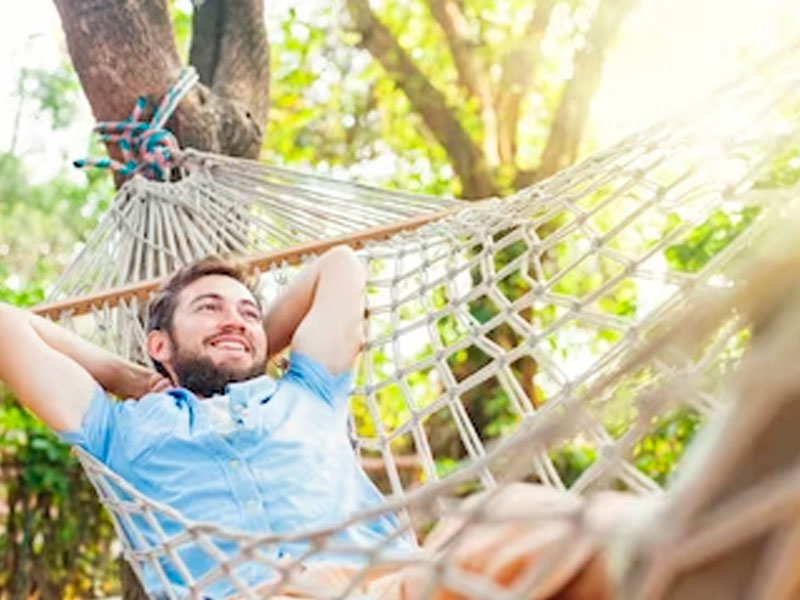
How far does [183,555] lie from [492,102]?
355cm

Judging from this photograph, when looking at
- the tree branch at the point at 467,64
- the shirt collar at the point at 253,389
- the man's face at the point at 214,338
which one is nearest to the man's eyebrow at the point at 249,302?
the man's face at the point at 214,338

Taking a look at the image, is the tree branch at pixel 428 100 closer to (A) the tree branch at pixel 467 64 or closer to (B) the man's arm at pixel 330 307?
(A) the tree branch at pixel 467 64

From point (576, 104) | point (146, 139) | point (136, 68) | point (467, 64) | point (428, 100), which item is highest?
point (467, 64)

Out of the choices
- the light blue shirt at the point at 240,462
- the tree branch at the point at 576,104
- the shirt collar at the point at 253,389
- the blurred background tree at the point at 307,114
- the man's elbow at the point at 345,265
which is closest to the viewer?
the light blue shirt at the point at 240,462

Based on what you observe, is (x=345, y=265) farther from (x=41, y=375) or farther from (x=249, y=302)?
(x=41, y=375)

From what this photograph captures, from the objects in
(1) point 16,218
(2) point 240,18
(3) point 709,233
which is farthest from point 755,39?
(1) point 16,218

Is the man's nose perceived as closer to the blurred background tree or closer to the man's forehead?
the man's forehead

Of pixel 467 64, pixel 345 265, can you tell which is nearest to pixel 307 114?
pixel 467 64

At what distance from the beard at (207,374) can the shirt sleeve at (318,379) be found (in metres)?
0.05

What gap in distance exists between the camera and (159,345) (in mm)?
1757

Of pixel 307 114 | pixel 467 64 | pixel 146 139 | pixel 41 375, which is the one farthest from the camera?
pixel 307 114

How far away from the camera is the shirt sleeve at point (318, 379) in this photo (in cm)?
171

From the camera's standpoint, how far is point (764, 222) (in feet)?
4.35

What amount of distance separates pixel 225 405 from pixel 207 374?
0.07 meters
